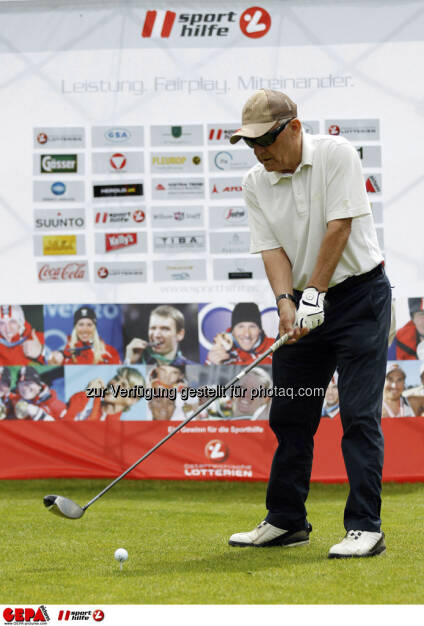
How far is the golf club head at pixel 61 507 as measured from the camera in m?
2.64

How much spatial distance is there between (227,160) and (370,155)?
72 centimetres

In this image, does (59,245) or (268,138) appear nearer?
(268,138)

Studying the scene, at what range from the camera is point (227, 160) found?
4555 millimetres

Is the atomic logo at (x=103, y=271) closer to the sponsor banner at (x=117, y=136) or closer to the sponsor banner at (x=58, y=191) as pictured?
the sponsor banner at (x=58, y=191)

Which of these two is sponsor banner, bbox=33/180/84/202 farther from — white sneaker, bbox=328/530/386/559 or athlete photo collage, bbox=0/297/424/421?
white sneaker, bbox=328/530/386/559

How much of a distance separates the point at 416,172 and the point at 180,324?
1417 mm

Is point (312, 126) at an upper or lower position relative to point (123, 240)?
upper

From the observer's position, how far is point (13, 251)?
4547 mm

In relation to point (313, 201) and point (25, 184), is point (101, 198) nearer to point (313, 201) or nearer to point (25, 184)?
point (25, 184)

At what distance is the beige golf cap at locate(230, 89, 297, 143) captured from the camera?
2.62 m

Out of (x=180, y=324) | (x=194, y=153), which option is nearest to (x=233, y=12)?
(x=194, y=153)

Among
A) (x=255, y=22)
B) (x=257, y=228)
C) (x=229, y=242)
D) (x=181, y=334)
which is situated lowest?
(x=181, y=334)

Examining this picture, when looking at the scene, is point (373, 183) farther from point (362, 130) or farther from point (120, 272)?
point (120, 272)
